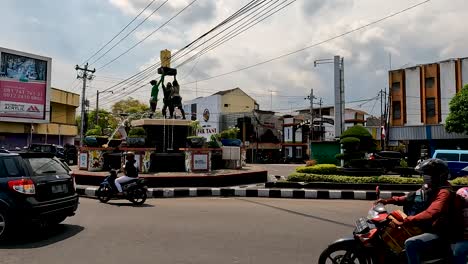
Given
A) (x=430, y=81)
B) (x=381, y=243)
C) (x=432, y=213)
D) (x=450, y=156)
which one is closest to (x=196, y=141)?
(x=381, y=243)

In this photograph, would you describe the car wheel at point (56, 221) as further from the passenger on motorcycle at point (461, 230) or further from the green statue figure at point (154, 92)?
the green statue figure at point (154, 92)

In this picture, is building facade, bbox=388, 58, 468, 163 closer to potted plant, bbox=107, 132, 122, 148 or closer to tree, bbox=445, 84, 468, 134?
tree, bbox=445, 84, 468, 134

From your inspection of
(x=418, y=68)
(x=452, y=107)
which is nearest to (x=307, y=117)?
(x=418, y=68)

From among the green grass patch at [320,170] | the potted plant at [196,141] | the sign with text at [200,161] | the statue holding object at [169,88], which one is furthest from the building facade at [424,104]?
the sign with text at [200,161]

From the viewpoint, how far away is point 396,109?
141ft

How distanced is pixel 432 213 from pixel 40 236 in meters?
6.18

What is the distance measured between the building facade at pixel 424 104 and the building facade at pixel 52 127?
35.3 m

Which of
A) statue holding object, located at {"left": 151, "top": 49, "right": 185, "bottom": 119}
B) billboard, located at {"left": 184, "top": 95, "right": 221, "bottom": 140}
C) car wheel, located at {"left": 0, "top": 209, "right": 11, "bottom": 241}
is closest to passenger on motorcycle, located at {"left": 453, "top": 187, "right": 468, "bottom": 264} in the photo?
car wheel, located at {"left": 0, "top": 209, "right": 11, "bottom": 241}

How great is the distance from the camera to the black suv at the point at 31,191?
6.70 meters

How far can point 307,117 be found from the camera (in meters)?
63.9

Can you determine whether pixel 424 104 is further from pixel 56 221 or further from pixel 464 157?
pixel 56 221

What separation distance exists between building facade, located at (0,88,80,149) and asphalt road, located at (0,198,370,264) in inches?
1359

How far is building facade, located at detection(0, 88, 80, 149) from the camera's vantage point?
4171cm

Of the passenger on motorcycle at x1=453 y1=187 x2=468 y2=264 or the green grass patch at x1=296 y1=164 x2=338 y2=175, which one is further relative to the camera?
the green grass patch at x1=296 y1=164 x2=338 y2=175
